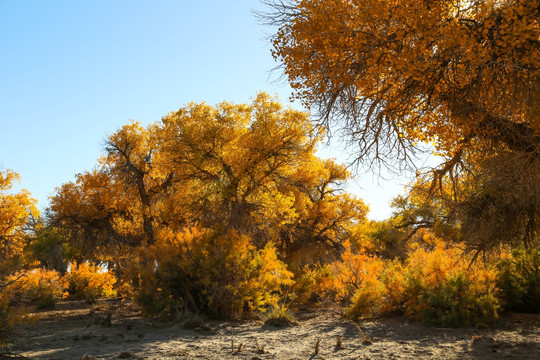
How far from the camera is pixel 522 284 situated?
365 inches

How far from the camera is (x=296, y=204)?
20.8 meters

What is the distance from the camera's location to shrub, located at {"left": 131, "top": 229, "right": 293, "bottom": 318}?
9.99 meters

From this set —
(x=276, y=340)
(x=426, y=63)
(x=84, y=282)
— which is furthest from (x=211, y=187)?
(x=426, y=63)

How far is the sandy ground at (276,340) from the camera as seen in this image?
21.6ft

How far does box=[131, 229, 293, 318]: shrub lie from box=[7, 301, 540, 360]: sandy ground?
511 millimetres

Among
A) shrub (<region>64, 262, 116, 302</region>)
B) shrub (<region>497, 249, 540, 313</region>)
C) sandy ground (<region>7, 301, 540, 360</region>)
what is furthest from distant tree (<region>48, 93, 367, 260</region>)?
shrub (<region>497, 249, 540, 313</region>)

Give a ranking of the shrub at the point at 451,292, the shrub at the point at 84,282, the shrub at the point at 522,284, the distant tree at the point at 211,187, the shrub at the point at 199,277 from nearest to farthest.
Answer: the shrub at the point at 451,292
the shrub at the point at 522,284
the shrub at the point at 199,277
the distant tree at the point at 211,187
the shrub at the point at 84,282

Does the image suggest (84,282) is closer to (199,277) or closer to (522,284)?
(199,277)

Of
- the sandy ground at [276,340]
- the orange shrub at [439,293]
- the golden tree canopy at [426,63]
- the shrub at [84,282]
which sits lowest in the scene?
the sandy ground at [276,340]

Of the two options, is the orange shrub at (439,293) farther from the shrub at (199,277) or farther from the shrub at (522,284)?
the shrub at (199,277)

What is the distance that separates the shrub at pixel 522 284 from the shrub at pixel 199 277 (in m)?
4.97

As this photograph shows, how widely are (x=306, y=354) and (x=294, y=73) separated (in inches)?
181

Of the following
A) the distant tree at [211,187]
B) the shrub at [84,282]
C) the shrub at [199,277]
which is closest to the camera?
the shrub at [199,277]

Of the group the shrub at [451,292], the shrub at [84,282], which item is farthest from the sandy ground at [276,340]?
the shrub at [84,282]
